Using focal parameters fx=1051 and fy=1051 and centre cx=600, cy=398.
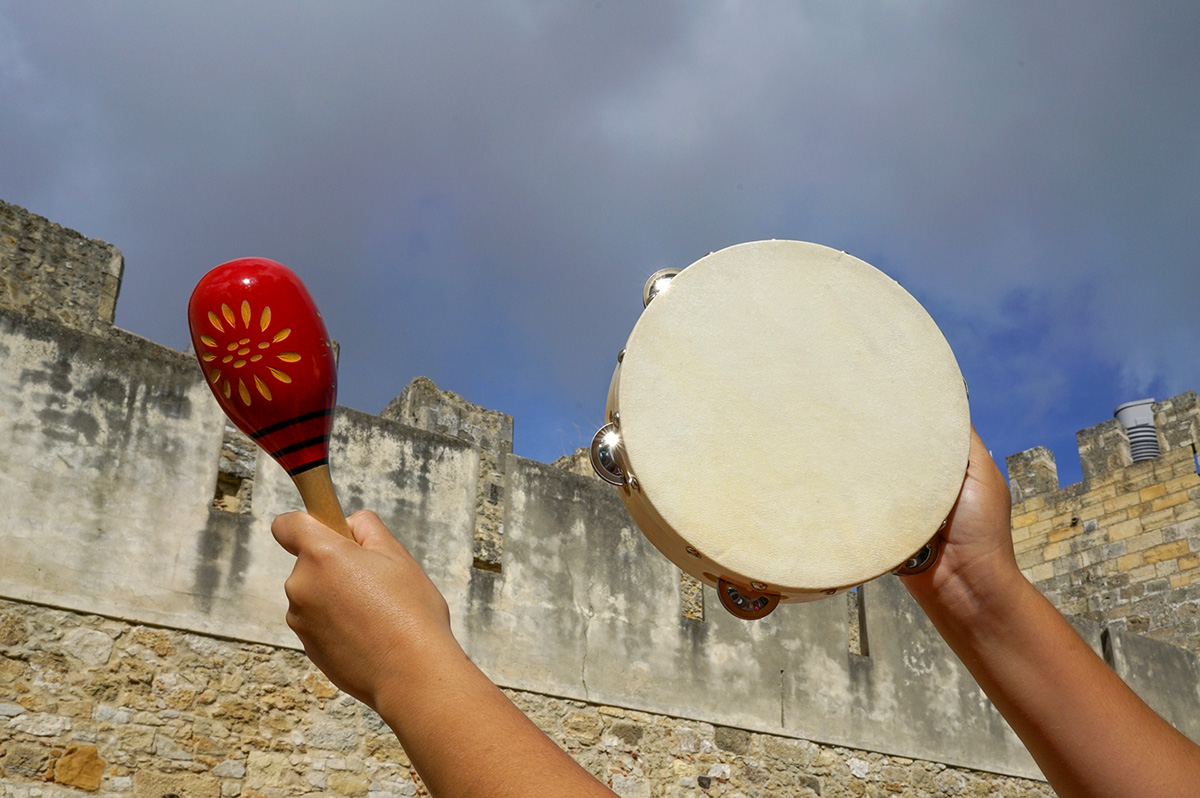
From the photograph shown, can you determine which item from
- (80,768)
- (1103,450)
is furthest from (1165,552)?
(80,768)

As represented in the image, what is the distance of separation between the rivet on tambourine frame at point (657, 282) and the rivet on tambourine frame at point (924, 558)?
668 mm

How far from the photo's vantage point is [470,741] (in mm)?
1096

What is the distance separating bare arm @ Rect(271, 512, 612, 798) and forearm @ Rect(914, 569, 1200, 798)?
88 cm

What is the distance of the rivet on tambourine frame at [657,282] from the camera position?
6.59 ft

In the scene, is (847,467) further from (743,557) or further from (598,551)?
(598,551)

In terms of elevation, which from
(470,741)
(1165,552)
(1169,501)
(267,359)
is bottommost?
(470,741)

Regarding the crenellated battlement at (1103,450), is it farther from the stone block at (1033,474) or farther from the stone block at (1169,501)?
the stone block at (1169,501)

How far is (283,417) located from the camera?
167 cm

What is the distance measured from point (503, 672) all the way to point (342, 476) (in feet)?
4.91

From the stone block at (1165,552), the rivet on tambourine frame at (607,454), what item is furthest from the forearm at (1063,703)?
the stone block at (1165,552)

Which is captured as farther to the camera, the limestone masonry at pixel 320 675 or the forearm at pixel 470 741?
the limestone masonry at pixel 320 675

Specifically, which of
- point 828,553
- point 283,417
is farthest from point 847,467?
point 283,417

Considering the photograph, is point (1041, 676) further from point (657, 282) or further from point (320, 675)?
point (320, 675)

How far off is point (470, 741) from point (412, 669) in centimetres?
11
